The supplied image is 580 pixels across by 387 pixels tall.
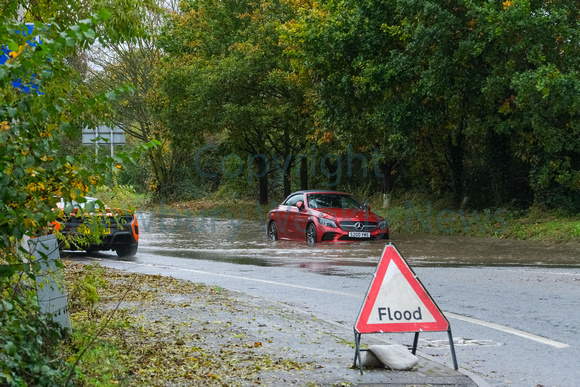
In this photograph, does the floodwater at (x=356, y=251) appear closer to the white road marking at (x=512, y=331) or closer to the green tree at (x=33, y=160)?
the white road marking at (x=512, y=331)

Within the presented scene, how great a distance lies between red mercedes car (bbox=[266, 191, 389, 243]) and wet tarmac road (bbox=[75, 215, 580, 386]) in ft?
1.64

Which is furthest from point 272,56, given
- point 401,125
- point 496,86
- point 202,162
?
point 202,162

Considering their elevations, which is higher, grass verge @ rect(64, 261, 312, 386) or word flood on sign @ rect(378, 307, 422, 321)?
word flood on sign @ rect(378, 307, 422, 321)

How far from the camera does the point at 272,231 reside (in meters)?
23.0

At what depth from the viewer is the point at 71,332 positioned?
20.8 ft

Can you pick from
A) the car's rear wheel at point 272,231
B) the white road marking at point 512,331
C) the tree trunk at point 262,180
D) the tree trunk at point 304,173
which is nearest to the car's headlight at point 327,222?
the car's rear wheel at point 272,231

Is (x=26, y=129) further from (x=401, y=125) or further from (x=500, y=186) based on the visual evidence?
(x=500, y=186)

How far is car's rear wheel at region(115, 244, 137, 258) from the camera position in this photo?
17734 mm

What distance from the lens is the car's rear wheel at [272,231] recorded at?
22.6 meters

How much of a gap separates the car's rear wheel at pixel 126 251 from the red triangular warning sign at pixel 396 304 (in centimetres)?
1234

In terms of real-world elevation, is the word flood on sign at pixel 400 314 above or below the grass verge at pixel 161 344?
above

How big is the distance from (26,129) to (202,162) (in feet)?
168

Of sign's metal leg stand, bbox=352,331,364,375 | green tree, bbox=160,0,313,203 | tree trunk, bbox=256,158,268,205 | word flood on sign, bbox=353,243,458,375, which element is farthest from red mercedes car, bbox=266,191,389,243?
tree trunk, bbox=256,158,268,205

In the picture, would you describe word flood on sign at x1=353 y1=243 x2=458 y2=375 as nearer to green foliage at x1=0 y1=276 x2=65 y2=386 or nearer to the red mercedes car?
green foliage at x1=0 y1=276 x2=65 y2=386
